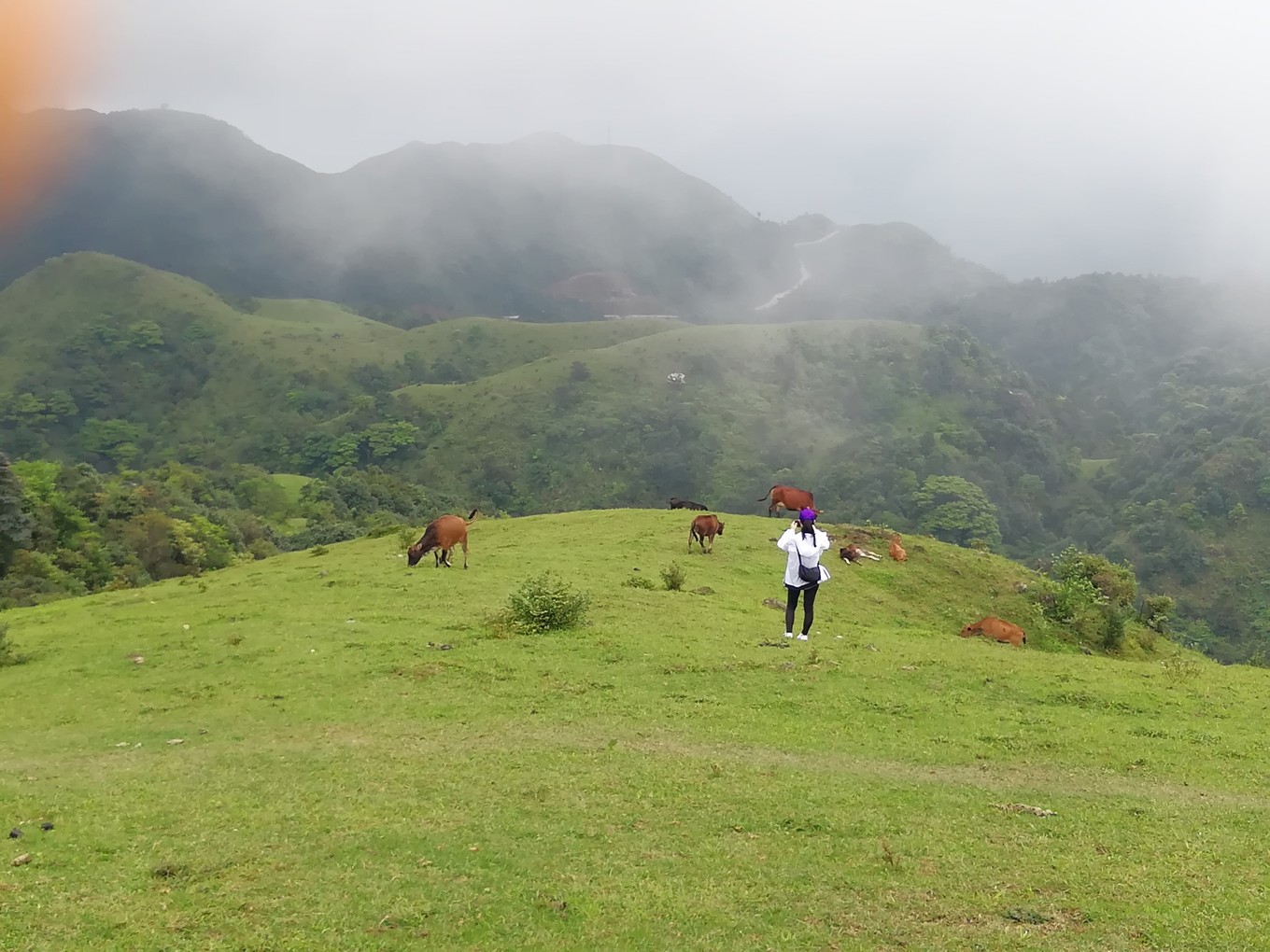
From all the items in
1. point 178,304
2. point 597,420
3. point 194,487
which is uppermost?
point 178,304

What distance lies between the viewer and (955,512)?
3932 inches

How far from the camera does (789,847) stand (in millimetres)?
7176

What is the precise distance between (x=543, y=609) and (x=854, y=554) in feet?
39.0

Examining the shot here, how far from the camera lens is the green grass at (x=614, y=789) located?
5.91m

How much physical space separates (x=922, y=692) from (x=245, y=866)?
29.9 ft

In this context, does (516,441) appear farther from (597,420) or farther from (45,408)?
(45,408)

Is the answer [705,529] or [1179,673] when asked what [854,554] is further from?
[1179,673]

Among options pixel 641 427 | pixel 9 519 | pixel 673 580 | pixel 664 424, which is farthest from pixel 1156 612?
pixel 664 424

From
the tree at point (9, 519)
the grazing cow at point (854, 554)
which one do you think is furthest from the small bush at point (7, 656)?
the tree at point (9, 519)

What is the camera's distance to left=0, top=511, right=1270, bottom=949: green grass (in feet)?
19.4

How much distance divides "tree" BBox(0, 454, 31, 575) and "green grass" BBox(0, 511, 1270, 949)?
23879mm

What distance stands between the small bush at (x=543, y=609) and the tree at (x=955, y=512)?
87504 millimetres

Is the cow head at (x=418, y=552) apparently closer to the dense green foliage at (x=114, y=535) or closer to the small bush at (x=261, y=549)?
the dense green foliage at (x=114, y=535)

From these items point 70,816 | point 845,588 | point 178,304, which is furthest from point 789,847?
point 178,304
